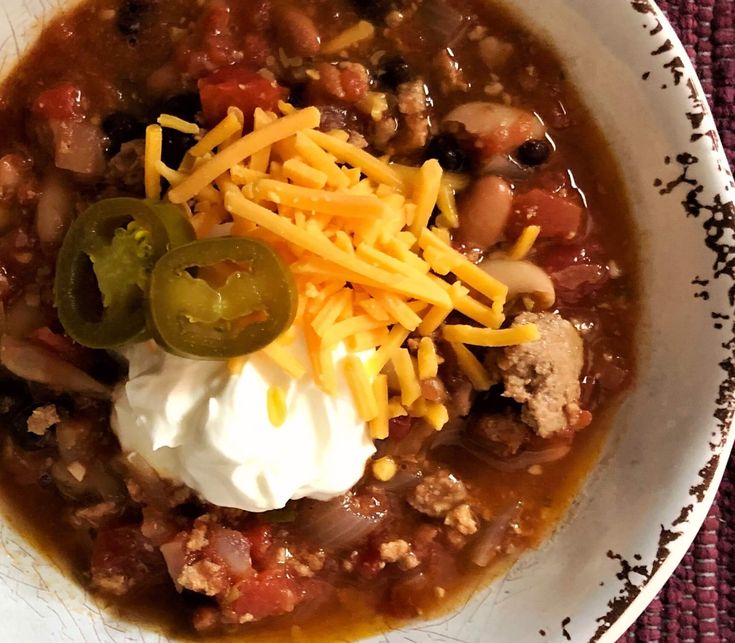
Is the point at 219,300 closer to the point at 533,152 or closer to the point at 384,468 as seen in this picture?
the point at 384,468

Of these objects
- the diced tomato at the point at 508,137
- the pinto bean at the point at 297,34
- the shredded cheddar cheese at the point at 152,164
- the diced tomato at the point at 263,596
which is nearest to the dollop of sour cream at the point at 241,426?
the diced tomato at the point at 263,596

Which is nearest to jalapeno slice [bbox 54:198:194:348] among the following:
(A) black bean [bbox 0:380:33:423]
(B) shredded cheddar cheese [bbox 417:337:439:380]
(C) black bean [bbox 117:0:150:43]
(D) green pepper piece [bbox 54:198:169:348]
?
(D) green pepper piece [bbox 54:198:169:348]

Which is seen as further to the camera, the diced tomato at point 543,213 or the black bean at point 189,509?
the black bean at point 189,509

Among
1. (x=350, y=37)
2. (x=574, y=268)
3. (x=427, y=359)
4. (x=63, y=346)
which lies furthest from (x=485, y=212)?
(x=63, y=346)

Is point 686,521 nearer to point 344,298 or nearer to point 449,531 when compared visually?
point 449,531

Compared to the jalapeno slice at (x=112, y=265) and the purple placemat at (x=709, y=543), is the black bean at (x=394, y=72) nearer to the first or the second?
the jalapeno slice at (x=112, y=265)

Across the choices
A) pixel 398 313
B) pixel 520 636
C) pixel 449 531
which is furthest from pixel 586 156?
pixel 520 636
